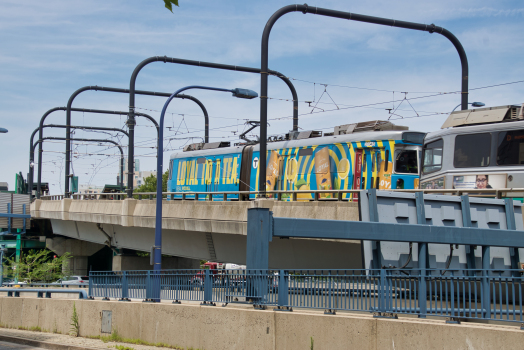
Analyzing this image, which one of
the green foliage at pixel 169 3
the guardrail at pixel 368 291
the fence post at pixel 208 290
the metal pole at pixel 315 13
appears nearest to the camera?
the green foliage at pixel 169 3

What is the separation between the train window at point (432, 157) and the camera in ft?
63.5

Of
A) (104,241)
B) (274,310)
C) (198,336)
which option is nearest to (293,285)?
(274,310)

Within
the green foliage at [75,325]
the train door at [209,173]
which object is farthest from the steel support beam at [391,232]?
the train door at [209,173]

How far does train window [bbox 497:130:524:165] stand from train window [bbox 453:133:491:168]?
0.38 m

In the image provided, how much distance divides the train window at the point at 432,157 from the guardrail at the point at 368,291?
27.6ft

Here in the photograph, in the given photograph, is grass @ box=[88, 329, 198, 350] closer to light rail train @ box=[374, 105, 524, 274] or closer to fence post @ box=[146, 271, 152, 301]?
fence post @ box=[146, 271, 152, 301]

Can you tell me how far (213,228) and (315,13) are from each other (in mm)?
9327

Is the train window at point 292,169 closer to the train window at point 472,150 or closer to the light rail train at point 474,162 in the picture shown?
the light rail train at point 474,162

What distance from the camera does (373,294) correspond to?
1057cm

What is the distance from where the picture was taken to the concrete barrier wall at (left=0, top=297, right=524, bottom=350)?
9070 mm

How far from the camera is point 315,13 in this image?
17.4 metres

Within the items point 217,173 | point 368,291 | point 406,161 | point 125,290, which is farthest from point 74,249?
point 368,291

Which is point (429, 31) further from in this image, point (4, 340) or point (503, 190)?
point (4, 340)

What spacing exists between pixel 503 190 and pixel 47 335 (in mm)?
13407
